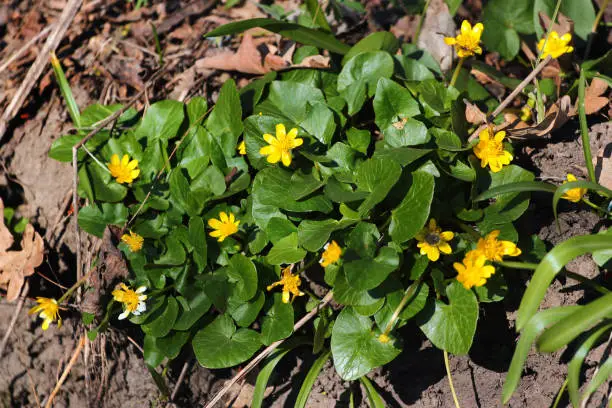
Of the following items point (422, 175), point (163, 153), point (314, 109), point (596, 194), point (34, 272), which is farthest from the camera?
point (34, 272)

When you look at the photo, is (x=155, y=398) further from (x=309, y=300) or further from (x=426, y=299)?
(x=426, y=299)

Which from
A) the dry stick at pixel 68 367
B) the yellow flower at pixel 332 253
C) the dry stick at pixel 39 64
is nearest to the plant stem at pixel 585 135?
the yellow flower at pixel 332 253

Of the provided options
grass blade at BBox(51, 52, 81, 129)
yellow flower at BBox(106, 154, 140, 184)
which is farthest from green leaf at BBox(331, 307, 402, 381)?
grass blade at BBox(51, 52, 81, 129)

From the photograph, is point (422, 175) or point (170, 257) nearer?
point (422, 175)

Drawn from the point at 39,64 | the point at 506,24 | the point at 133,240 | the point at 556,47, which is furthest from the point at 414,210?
the point at 39,64

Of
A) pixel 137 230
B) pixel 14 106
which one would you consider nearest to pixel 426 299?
pixel 137 230

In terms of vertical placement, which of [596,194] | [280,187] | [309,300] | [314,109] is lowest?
[309,300]
